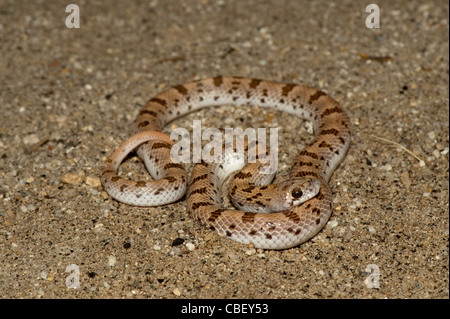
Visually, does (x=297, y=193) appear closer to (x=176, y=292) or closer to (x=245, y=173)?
(x=245, y=173)

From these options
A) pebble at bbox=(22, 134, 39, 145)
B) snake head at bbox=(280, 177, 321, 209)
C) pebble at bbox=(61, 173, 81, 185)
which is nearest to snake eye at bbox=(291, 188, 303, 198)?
snake head at bbox=(280, 177, 321, 209)

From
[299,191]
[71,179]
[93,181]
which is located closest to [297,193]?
[299,191]

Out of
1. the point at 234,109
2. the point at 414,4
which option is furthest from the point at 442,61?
the point at 234,109

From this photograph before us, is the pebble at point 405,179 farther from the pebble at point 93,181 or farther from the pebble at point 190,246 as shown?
the pebble at point 93,181

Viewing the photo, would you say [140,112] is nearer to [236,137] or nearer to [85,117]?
[85,117]

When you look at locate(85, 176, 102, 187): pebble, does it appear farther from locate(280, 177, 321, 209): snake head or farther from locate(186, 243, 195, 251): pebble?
locate(280, 177, 321, 209): snake head
